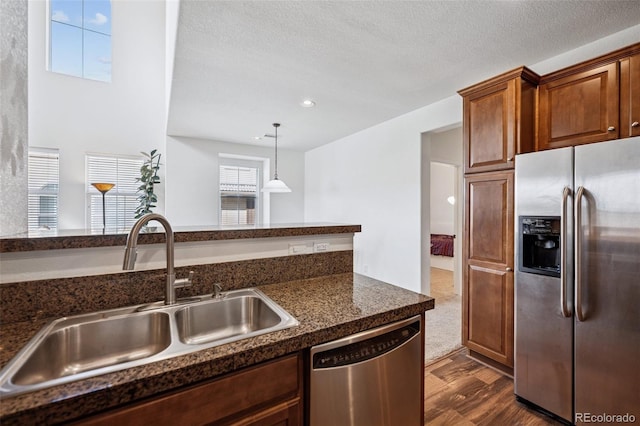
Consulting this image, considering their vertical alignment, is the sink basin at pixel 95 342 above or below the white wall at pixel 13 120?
below

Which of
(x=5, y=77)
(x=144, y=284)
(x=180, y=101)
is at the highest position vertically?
(x=180, y=101)

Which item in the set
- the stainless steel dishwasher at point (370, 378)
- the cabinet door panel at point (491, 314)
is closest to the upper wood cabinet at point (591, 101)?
the cabinet door panel at point (491, 314)

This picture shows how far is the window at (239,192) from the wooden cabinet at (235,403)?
14.8ft

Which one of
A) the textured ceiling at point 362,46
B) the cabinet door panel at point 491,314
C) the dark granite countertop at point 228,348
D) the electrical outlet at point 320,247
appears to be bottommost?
the cabinet door panel at point 491,314

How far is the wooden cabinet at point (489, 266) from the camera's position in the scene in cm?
218

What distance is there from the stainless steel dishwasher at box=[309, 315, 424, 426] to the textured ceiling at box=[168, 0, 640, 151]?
183 centimetres

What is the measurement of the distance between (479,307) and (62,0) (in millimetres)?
7073

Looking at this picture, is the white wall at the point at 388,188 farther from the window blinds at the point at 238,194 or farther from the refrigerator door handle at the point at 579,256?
the window blinds at the point at 238,194

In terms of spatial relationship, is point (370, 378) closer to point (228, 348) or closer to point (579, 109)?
point (228, 348)

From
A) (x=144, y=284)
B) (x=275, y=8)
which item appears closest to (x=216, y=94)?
(x=275, y=8)

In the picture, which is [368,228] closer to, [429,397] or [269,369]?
[429,397]

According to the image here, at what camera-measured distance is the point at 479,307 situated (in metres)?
2.38

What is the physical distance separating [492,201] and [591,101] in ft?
2.86

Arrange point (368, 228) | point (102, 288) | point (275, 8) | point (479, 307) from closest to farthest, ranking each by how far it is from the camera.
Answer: point (102, 288) < point (275, 8) < point (479, 307) < point (368, 228)
